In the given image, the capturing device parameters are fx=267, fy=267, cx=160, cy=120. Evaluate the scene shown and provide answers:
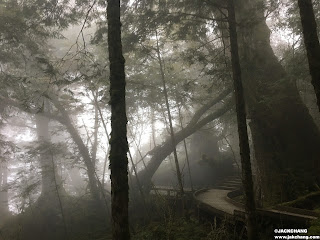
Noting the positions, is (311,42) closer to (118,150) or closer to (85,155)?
(118,150)

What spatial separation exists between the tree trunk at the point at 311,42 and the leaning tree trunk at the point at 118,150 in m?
4.04

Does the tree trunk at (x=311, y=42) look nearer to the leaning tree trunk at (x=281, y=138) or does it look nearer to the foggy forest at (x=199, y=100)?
the foggy forest at (x=199, y=100)

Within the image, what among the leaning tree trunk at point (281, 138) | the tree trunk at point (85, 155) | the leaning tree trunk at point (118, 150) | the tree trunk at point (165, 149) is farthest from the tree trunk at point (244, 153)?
the tree trunk at point (85, 155)

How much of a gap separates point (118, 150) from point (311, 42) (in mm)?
4679

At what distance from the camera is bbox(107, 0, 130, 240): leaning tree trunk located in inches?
215

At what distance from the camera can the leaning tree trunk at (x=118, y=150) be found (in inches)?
215

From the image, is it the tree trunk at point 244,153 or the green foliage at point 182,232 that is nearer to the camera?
the tree trunk at point 244,153

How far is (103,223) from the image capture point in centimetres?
1714

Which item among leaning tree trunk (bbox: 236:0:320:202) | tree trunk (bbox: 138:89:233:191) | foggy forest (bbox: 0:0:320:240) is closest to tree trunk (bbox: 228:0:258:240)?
foggy forest (bbox: 0:0:320:240)

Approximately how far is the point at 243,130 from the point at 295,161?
555 cm

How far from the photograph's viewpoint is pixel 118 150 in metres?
5.59

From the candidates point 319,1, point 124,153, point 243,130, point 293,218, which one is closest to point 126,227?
point 124,153

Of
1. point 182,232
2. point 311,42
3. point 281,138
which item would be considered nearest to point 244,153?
point 311,42

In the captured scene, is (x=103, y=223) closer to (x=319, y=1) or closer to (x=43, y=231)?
(x=43, y=231)
